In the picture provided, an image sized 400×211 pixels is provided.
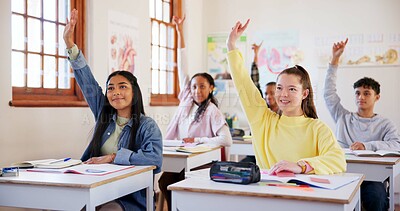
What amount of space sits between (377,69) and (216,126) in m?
2.19

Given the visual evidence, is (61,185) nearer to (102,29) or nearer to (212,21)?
(102,29)

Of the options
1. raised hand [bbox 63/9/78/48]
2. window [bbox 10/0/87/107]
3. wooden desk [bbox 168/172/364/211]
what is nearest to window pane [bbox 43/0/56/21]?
window [bbox 10/0/87/107]

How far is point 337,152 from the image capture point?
2.33 metres

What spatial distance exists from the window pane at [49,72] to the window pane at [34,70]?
62 mm

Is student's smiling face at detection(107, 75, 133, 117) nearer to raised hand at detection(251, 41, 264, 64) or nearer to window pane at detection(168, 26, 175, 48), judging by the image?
window pane at detection(168, 26, 175, 48)

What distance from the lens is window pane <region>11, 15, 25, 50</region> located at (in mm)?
3260

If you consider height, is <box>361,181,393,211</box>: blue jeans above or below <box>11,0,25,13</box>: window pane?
below

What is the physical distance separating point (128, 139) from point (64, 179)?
63cm

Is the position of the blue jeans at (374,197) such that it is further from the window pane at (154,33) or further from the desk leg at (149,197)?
the window pane at (154,33)

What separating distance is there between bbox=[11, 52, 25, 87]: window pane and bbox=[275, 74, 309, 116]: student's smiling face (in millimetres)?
1816

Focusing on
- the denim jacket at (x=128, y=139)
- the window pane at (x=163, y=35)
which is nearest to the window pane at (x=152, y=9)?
the window pane at (x=163, y=35)

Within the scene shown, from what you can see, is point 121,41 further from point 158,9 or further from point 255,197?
point 255,197

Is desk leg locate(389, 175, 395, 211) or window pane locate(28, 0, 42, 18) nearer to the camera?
desk leg locate(389, 175, 395, 211)

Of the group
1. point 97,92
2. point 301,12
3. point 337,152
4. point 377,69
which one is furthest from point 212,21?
point 337,152
